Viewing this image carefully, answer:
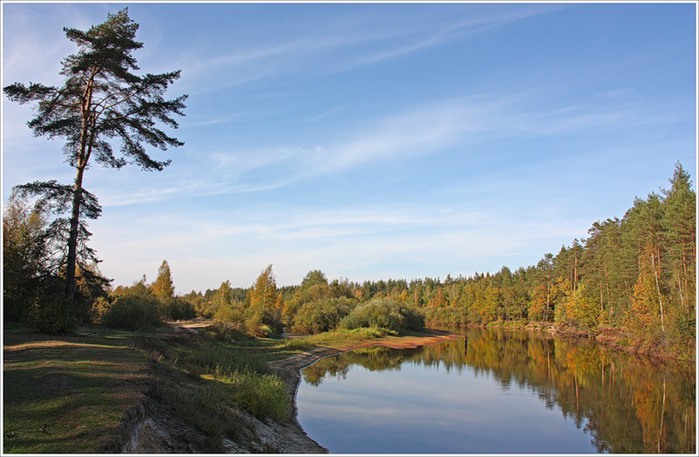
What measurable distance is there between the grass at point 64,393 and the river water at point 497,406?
25.3 ft

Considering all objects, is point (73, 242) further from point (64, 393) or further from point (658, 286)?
point (658, 286)

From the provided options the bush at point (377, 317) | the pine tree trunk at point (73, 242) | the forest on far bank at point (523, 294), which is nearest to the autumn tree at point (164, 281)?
the forest on far bank at point (523, 294)

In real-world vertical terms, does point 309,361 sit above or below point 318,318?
below

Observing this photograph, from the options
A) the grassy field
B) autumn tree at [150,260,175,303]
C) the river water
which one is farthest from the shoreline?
autumn tree at [150,260,175,303]

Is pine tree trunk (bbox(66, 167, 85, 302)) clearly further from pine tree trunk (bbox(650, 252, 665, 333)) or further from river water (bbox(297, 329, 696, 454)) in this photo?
pine tree trunk (bbox(650, 252, 665, 333))

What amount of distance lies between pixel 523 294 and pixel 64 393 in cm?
10355

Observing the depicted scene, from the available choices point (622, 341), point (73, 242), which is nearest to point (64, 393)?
point (73, 242)

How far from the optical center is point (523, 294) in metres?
103

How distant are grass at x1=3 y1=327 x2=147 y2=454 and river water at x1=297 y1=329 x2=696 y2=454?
25.3ft

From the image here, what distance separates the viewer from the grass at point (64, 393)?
Result: 316 inches

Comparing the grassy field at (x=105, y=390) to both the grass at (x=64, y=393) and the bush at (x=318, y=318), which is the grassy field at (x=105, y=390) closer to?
the grass at (x=64, y=393)

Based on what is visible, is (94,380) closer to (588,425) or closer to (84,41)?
(84,41)

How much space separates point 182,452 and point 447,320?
10918 cm

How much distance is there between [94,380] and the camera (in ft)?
38.4
